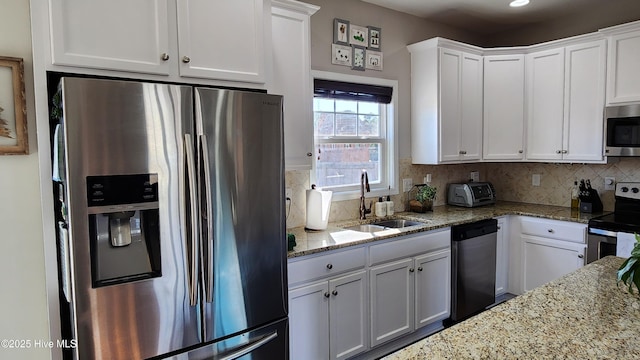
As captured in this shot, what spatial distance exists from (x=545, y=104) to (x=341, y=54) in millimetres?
2013

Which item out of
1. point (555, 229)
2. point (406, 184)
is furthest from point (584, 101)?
point (406, 184)

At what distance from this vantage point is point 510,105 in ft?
12.6

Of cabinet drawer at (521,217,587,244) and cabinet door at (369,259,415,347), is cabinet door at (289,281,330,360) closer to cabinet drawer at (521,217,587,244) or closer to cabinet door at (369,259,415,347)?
cabinet door at (369,259,415,347)

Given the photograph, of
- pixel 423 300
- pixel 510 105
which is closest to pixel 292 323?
pixel 423 300

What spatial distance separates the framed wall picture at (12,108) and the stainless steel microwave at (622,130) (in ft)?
13.1

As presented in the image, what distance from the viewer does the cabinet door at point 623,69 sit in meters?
3.05

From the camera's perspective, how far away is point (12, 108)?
184cm

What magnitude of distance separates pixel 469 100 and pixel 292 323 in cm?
267

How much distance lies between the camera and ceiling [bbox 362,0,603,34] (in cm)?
341

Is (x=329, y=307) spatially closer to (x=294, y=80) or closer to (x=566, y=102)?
(x=294, y=80)

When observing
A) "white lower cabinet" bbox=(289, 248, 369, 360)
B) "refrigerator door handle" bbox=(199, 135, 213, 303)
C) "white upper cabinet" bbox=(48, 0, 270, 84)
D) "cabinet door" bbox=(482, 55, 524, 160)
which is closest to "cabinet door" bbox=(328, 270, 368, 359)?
"white lower cabinet" bbox=(289, 248, 369, 360)

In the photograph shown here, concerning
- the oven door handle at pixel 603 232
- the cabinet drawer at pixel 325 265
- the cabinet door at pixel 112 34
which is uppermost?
the cabinet door at pixel 112 34

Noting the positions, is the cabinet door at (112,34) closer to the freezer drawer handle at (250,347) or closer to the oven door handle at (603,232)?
the freezer drawer handle at (250,347)

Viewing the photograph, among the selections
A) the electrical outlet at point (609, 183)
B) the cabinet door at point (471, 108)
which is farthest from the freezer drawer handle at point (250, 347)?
the electrical outlet at point (609, 183)
